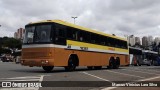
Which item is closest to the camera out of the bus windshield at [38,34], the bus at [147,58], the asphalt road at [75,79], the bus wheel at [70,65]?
the asphalt road at [75,79]

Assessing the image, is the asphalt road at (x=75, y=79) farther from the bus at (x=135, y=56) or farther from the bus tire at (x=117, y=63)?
the bus at (x=135, y=56)

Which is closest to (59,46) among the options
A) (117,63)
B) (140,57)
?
(117,63)

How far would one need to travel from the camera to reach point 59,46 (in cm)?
2188

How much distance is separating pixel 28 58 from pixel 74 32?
398cm

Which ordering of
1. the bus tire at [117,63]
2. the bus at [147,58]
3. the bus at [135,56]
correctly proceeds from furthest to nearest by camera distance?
1. the bus at [147,58]
2. the bus at [135,56]
3. the bus tire at [117,63]

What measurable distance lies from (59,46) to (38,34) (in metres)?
1.59

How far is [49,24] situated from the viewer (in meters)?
21.5

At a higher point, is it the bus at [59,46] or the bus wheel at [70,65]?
the bus at [59,46]

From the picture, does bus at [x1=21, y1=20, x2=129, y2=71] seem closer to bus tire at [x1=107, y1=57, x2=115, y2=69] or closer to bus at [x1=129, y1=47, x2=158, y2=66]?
bus tire at [x1=107, y1=57, x2=115, y2=69]

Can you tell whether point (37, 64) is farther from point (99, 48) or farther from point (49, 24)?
point (99, 48)

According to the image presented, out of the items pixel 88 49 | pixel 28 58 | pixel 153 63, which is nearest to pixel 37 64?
pixel 28 58

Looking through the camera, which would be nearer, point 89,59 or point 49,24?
point 49,24

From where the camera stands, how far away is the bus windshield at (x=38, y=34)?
2139 centimetres

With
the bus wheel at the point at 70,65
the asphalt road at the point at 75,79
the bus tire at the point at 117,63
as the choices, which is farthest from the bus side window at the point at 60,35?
the bus tire at the point at 117,63
